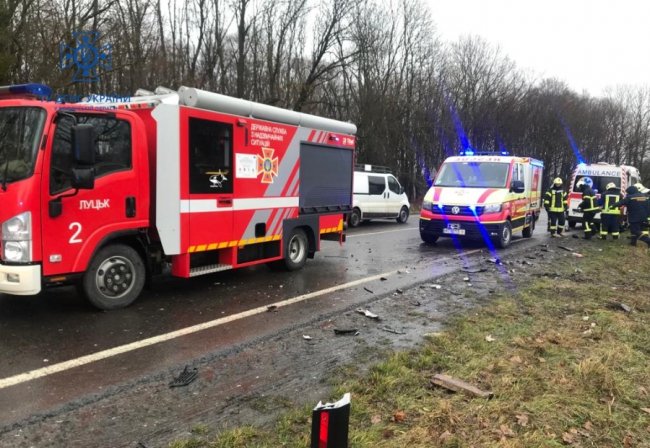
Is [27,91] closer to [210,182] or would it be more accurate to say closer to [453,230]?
[210,182]

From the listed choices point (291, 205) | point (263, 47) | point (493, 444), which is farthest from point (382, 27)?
point (493, 444)

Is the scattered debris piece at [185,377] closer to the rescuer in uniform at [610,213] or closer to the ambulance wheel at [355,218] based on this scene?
the ambulance wheel at [355,218]

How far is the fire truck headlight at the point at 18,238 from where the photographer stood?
5211mm

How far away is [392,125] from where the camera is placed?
105 feet

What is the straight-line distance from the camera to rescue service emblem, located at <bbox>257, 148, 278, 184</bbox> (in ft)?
25.7

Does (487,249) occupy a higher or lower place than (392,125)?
lower

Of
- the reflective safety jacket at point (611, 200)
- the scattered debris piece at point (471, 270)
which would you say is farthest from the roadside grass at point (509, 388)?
the reflective safety jacket at point (611, 200)

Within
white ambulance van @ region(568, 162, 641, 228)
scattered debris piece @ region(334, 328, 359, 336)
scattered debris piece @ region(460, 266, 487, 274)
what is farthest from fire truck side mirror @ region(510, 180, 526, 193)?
scattered debris piece @ region(334, 328, 359, 336)

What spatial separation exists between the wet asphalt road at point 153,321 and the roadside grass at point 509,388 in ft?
4.74

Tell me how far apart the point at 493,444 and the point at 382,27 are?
3306cm

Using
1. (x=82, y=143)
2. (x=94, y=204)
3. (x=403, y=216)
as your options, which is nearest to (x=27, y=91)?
(x=82, y=143)

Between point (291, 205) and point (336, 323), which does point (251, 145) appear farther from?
point (336, 323)

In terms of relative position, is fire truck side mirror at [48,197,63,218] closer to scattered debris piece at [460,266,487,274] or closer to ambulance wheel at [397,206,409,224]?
scattered debris piece at [460,266,487,274]

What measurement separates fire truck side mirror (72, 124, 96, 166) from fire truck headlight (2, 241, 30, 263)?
101 centimetres
